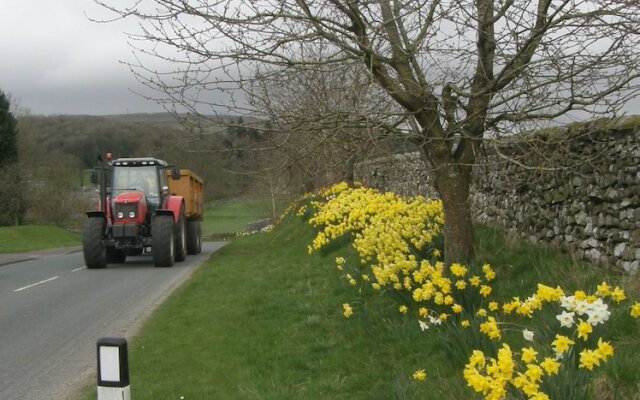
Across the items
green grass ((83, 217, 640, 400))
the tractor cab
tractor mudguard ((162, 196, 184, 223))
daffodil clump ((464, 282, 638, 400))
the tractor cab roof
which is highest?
the tractor cab roof

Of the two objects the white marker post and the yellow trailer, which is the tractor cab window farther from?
the white marker post

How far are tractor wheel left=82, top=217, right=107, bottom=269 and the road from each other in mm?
417

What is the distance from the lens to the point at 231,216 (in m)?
69.6

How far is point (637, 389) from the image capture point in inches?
152

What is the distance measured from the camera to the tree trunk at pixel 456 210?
7.45 m

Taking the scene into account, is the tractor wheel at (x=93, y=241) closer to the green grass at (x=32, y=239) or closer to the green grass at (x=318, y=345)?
the green grass at (x=318, y=345)

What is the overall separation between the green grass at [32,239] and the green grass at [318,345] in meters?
26.4

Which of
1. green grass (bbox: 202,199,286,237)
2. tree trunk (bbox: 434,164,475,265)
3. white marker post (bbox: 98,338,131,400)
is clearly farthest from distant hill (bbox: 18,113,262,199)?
white marker post (bbox: 98,338,131,400)

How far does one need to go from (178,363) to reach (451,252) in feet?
9.94

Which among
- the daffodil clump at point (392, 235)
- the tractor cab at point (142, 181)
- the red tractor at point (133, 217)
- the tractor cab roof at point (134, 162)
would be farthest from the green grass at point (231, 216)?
the daffodil clump at point (392, 235)

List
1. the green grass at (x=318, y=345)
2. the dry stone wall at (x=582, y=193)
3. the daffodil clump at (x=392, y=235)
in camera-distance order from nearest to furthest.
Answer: the green grass at (x=318, y=345) → the dry stone wall at (x=582, y=193) → the daffodil clump at (x=392, y=235)

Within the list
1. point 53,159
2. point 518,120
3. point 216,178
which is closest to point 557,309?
point 518,120

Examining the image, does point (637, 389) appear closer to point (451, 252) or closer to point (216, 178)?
point (451, 252)

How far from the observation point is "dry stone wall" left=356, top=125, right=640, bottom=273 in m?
6.20
